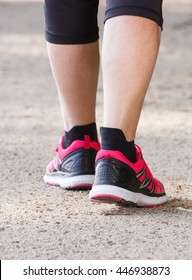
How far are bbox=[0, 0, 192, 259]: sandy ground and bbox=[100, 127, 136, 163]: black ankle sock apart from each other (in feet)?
0.58

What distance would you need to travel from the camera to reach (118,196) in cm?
257

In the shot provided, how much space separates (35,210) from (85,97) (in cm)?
44

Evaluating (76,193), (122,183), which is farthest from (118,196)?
(76,193)

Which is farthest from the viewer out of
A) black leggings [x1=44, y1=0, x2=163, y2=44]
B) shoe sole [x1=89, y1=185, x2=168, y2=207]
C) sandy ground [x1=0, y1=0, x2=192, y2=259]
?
black leggings [x1=44, y1=0, x2=163, y2=44]

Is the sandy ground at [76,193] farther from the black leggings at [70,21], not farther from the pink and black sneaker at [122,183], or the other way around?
the black leggings at [70,21]

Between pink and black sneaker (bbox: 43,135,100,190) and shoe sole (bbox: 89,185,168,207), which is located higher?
shoe sole (bbox: 89,185,168,207)

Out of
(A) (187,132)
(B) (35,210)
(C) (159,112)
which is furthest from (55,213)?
(C) (159,112)

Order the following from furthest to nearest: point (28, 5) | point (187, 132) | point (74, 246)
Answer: point (28, 5)
point (187, 132)
point (74, 246)

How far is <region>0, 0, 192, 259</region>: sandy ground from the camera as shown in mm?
2375

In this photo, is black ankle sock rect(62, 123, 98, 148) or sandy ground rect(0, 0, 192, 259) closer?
sandy ground rect(0, 0, 192, 259)

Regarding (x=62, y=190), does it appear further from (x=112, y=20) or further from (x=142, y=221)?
(x=112, y=20)

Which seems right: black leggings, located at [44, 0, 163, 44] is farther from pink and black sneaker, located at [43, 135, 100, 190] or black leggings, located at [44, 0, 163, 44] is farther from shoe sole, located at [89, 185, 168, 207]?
shoe sole, located at [89, 185, 168, 207]

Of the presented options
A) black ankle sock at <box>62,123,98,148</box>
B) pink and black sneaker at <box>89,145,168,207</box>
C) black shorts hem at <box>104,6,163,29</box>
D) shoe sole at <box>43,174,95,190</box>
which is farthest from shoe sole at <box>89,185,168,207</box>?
black shorts hem at <box>104,6,163,29</box>

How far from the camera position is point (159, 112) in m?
4.21
